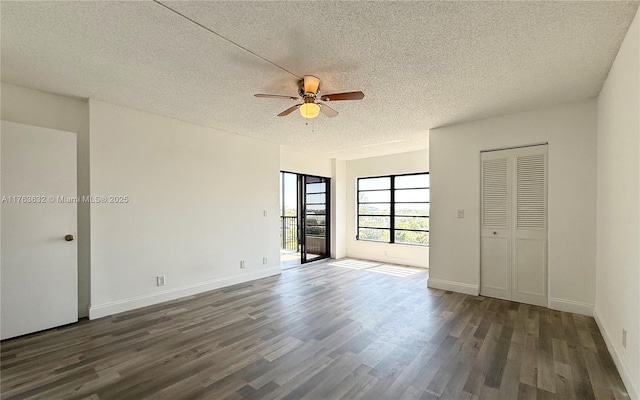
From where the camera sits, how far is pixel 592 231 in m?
3.38

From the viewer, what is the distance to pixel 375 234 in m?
A: 7.32

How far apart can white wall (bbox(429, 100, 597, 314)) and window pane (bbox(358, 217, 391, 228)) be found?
7.76ft

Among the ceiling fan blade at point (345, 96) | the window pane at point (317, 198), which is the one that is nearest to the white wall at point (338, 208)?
the window pane at point (317, 198)

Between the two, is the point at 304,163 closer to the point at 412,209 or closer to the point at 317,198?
the point at 317,198

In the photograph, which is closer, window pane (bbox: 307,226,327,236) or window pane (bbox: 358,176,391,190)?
window pane (bbox: 358,176,391,190)

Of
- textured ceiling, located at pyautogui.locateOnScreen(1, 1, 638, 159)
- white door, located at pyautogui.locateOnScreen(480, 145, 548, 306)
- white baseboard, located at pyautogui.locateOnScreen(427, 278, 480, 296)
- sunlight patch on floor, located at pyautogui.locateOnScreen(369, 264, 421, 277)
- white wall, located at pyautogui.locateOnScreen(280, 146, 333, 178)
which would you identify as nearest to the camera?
textured ceiling, located at pyautogui.locateOnScreen(1, 1, 638, 159)

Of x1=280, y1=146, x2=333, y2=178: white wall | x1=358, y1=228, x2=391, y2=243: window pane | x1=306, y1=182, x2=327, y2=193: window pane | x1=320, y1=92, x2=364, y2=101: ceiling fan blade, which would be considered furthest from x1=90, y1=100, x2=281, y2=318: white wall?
x1=358, y1=228, x2=391, y2=243: window pane

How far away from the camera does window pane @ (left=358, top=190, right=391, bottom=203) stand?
23.2 ft

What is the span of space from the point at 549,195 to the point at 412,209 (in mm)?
3115

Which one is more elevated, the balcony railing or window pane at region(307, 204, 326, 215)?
window pane at region(307, 204, 326, 215)

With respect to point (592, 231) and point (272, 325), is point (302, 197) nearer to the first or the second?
point (272, 325)

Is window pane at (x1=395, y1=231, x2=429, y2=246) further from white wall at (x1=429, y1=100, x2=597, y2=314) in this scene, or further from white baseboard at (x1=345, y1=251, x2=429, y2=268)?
white wall at (x1=429, y1=100, x2=597, y2=314)

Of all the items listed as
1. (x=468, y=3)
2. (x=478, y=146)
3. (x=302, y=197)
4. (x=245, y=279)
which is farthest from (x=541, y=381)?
(x=302, y=197)

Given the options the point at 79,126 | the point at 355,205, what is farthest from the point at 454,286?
the point at 79,126
